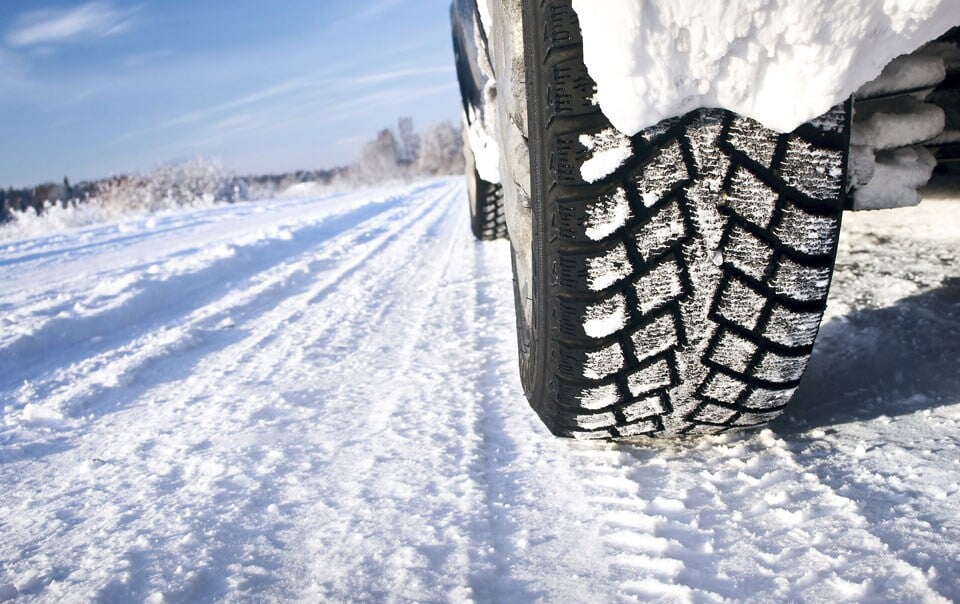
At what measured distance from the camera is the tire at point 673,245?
92cm

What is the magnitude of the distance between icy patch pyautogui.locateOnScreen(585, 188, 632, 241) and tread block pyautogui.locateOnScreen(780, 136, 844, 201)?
0.25 metres

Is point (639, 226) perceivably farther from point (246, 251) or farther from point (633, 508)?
point (246, 251)

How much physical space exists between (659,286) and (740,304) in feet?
0.47

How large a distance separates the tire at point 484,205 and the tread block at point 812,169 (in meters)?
3.01

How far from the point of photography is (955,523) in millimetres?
863

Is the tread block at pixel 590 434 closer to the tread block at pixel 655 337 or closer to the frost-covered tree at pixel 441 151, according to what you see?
the tread block at pixel 655 337

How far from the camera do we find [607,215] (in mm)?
946

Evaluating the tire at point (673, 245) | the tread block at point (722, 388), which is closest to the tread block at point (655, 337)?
the tire at point (673, 245)

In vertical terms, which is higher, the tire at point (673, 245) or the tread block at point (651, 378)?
the tire at point (673, 245)

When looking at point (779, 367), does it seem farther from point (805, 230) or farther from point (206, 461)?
point (206, 461)

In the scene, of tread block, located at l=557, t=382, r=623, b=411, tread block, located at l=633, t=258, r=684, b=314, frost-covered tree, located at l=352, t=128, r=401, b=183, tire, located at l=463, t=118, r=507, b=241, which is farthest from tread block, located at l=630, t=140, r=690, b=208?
frost-covered tree, located at l=352, t=128, r=401, b=183

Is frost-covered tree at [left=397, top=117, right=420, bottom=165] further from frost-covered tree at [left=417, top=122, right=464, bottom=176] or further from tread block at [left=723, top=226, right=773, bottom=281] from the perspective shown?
tread block at [left=723, top=226, right=773, bottom=281]

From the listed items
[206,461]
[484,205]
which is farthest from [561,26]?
[484,205]

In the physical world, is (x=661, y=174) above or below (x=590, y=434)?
above
